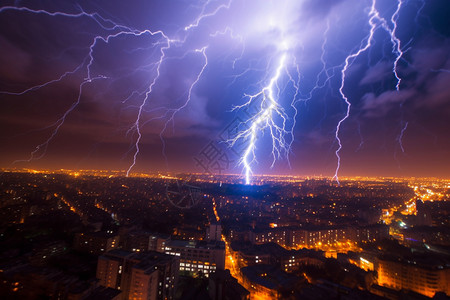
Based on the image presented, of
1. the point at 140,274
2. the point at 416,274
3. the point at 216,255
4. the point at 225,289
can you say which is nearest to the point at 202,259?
the point at 216,255

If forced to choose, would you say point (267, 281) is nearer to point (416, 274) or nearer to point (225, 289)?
point (225, 289)

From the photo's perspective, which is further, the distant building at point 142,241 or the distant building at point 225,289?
the distant building at point 142,241

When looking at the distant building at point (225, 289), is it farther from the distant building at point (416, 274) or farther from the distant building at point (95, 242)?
the distant building at point (416, 274)

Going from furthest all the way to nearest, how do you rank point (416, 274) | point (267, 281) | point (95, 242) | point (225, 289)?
1. point (95, 242)
2. point (416, 274)
3. point (267, 281)
4. point (225, 289)

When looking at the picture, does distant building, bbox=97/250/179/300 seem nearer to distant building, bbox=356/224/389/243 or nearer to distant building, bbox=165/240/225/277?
distant building, bbox=165/240/225/277

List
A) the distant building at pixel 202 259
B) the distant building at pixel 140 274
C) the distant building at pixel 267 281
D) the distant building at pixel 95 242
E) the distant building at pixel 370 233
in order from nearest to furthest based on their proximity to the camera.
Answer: the distant building at pixel 140 274 < the distant building at pixel 267 281 < the distant building at pixel 202 259 < the distant building at pixel 95 242 < the distant building at pixel 370 233

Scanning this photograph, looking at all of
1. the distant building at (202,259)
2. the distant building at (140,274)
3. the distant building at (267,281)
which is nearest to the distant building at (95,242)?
the distant building at (140,274)

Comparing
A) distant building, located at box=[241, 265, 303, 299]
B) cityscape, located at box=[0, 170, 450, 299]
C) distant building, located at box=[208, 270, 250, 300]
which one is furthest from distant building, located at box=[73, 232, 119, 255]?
distant building, located at box=[241, 265, 303, 299]
